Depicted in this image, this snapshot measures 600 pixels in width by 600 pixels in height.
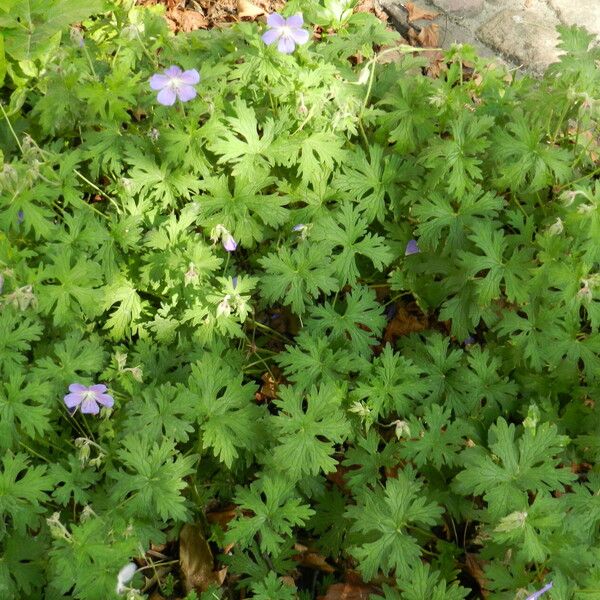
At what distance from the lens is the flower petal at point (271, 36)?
2.69 metres

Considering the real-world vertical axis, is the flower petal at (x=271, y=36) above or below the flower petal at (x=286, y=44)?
above

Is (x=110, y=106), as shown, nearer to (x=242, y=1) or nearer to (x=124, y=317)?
(x=124, y=317)

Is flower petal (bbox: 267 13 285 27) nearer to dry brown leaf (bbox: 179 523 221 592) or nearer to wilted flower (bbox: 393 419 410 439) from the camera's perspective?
wilted flower (bbox: 393 419 410 439)

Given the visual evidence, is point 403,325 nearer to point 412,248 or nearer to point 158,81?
point 412,248

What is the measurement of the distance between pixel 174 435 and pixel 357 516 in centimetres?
70

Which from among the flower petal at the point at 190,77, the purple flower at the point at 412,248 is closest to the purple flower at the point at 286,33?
the flower petal at the point at 190,77

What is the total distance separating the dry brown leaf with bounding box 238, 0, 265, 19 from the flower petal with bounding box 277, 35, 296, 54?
1499mm

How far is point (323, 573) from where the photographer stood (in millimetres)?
2613

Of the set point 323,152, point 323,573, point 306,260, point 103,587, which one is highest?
point 323,152

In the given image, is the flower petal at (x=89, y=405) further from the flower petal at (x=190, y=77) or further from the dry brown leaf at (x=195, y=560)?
the flower petal at (x=190, y=77)

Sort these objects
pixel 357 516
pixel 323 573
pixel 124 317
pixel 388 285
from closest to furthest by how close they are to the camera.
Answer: pixel 357 516 → pixel 323 573 → pixel 124 317 → pixel 388 285

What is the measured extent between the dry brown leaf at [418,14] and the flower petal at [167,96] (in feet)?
6.57

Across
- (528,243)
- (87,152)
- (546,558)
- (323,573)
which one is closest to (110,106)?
(87,152)

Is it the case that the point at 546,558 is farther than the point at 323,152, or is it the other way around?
the point at 323,152
